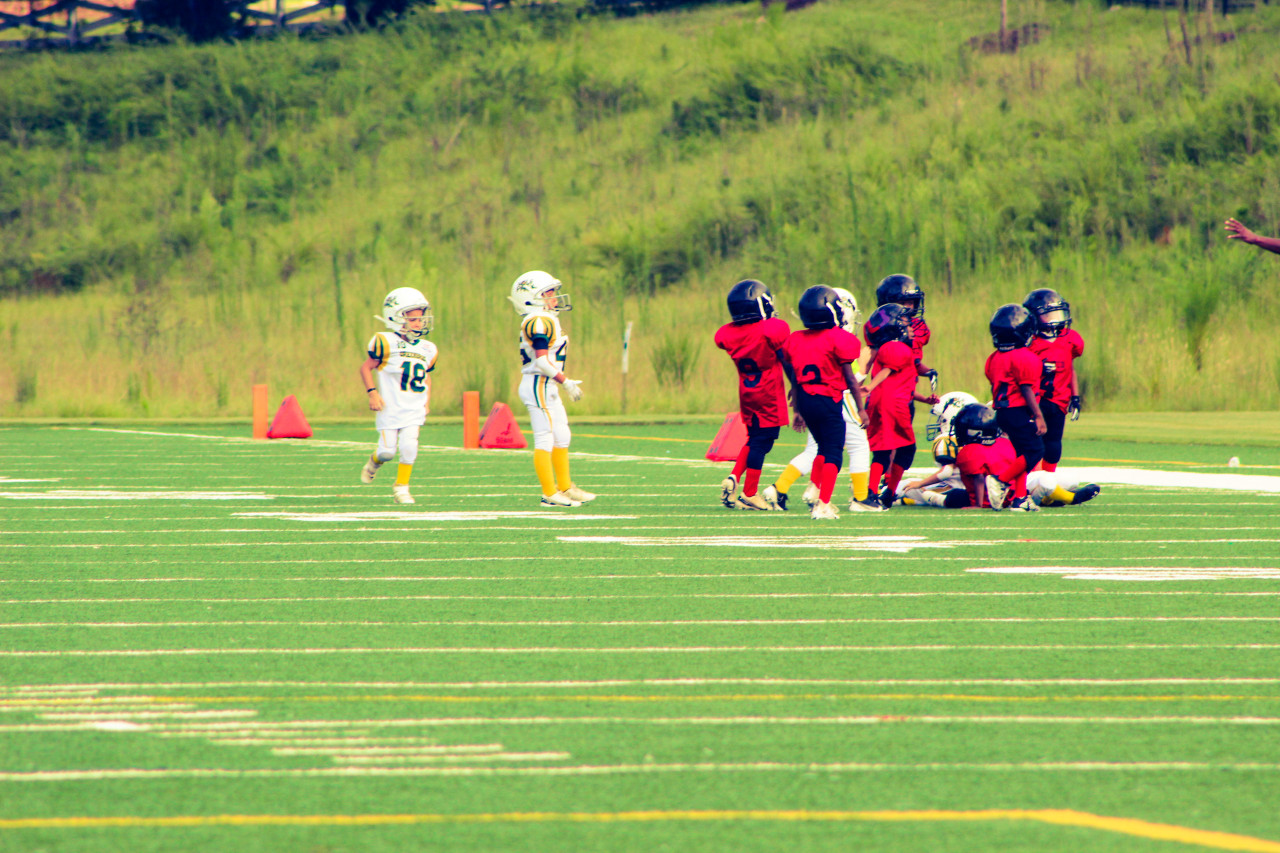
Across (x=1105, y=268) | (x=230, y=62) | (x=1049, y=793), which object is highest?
(x=230, y=62)

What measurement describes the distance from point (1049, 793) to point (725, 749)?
1.06m

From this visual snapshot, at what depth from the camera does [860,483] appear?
45.1 ft

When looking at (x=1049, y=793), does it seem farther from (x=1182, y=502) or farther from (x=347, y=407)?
(x=347, y=407)

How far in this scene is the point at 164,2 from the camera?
213 feet

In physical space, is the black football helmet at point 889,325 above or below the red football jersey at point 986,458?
above

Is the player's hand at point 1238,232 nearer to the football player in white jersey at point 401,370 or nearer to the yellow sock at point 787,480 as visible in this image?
the yellow sock at point 787,480

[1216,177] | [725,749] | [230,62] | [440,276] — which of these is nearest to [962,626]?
[725,749]

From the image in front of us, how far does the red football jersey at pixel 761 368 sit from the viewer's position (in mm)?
13727

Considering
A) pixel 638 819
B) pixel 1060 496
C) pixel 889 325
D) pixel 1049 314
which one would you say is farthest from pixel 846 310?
pixel 638 819

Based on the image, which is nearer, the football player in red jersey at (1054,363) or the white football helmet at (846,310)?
the white football helmet at (846,310)

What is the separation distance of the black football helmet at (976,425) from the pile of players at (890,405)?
1 cm

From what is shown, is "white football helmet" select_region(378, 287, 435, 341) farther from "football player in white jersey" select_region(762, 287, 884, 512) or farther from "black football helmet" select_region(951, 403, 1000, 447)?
"black football helmet" select_region(951, 403, 1000, 447)

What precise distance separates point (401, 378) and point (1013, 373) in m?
5.33

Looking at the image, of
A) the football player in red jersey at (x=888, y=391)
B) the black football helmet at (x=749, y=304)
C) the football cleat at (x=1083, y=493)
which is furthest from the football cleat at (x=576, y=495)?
the football cleat at (x=1083, y=493)
